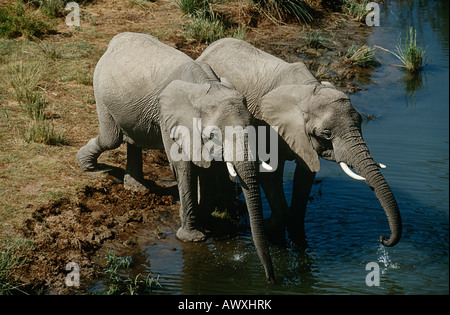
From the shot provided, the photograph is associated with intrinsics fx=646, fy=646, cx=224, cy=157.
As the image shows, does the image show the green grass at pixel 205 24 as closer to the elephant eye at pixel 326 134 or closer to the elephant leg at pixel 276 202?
the elephant leg at pixel 276 202

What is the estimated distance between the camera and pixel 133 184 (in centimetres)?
818

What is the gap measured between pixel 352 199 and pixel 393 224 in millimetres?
2272

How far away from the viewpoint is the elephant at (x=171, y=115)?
6.05 metres

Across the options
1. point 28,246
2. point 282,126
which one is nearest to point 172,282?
point 28,246

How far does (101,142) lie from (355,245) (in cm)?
333

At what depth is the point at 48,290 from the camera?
20.0 ft

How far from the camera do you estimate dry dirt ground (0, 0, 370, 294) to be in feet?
22.3

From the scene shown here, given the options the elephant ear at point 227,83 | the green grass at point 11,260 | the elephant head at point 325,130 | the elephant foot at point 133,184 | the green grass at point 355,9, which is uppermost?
the elephant ear at point 227,83

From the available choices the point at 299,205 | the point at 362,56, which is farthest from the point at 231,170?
the point at 362,56

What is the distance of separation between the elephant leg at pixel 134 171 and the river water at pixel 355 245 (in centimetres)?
116

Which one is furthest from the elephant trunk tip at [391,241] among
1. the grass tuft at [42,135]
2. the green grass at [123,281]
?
the grass tuft at [42,135]

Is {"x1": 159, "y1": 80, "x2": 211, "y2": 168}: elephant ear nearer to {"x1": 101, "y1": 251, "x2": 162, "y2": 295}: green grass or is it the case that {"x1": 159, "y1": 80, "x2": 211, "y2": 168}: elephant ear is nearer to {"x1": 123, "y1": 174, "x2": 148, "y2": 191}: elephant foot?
{"x1": 101, "y1": 251, "x2": 162, "y2": 295}: green grass

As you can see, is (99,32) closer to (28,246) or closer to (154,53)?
(154,53)

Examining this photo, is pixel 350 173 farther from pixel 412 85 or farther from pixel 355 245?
pixel 412 85
